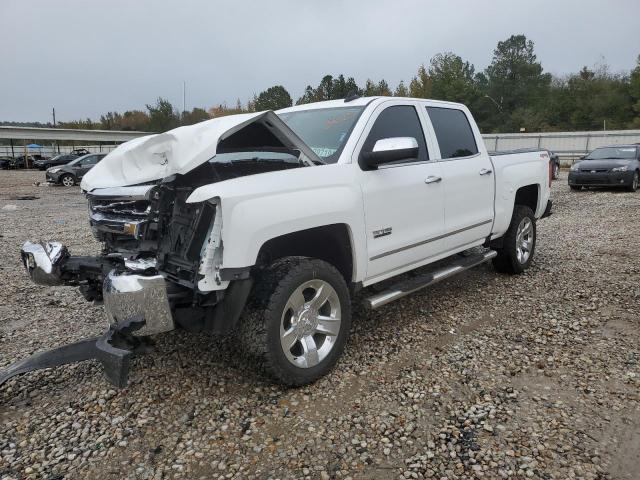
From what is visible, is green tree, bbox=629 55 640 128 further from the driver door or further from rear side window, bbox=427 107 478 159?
the driver door

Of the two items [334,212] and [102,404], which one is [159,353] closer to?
[102,404]

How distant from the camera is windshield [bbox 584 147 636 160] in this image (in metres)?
15.4

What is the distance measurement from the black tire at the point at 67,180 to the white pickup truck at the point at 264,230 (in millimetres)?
20866

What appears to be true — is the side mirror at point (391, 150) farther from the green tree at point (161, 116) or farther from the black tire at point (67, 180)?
the green tree at point (161, 116)

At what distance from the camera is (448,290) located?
5.33m

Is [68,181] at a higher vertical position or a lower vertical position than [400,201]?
higher

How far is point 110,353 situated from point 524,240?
505cm

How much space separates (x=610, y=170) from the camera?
1466cm

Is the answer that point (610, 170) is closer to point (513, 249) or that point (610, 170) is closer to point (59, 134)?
point (513, 249)

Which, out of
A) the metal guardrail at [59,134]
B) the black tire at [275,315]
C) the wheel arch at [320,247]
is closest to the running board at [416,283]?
the wheel arch at [320,247]

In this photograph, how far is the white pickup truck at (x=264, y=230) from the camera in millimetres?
2760

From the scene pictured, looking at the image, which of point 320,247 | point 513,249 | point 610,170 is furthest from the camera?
point 610,170

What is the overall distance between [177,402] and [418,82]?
69.4 m

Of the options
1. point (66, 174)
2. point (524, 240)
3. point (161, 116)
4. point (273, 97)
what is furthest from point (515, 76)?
point (524, 240)
